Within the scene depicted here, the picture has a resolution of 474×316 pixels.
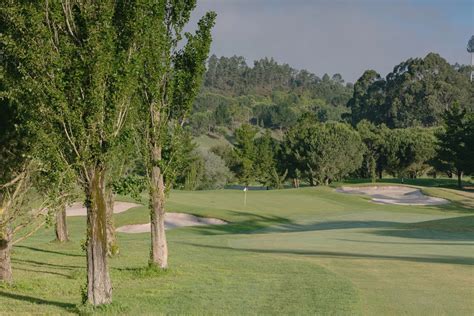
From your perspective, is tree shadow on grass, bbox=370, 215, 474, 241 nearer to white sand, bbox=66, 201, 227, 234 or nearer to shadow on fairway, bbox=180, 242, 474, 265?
shadow on fairway, bbox=180, 242, 474, 265

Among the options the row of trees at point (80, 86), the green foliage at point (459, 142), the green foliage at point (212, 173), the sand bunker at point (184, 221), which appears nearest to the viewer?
the row of trees at point (80, 86)

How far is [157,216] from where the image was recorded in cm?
1936

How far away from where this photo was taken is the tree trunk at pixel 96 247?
13.0 m

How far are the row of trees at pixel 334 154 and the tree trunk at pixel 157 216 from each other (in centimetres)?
7063

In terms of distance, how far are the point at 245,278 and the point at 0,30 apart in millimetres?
9418

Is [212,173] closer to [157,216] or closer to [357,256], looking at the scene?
[357,256]

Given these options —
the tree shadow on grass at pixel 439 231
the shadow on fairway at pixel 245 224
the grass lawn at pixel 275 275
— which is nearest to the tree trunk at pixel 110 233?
the grass lawn at pixel 275 275

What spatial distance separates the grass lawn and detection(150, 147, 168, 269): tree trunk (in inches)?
19.8

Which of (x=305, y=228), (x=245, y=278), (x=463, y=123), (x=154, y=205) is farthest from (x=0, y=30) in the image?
(x=463, y=123)

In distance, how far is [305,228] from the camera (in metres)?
42.7

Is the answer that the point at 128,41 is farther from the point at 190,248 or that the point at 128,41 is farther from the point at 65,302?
the point at 190,248

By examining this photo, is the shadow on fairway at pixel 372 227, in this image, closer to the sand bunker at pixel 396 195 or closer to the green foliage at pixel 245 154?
the sand bunker at pixel 396 195

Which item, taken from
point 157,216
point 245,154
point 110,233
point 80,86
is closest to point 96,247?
point 80,86

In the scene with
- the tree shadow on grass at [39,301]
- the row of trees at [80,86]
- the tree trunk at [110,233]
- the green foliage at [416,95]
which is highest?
the green foliage at [416,95]
